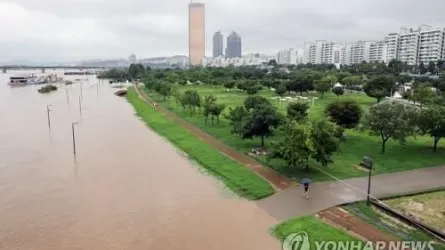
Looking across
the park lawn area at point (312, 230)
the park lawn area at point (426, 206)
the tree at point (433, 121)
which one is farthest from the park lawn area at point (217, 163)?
the tree at point (433, 121)

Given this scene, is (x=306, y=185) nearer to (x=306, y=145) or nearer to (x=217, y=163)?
(x=306, y=145)

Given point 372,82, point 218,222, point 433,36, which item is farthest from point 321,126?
point 433,36

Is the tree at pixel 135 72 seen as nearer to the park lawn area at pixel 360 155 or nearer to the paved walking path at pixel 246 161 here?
the paved walking path at pixel 246 161

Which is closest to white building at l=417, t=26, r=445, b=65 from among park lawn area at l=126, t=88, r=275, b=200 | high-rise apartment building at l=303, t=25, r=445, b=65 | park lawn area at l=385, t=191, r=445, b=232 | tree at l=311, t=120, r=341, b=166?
high-rise apartment building at l=303, t=25, r=445, b=65

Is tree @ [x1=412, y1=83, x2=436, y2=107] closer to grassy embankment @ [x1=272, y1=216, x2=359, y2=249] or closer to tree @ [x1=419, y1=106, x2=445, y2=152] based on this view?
tree @ [x1=419, y1=106, x2=445, y2=152]

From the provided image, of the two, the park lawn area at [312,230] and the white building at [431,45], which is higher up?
the white building at [431,45]

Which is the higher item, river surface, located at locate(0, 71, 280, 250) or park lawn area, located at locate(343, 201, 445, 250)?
park lawn area, located at locate(343, 201, 445, 250)
